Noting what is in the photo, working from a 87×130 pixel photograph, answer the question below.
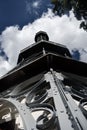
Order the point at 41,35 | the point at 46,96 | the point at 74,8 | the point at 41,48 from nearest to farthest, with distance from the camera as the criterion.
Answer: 1. the point at 46,96
2. the point at 74,8
3. the point at 41,48
4. the point at 41,35

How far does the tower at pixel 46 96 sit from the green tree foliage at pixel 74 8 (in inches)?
57.3

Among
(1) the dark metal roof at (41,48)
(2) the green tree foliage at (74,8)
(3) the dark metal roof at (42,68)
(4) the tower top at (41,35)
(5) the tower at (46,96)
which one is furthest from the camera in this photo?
(4) the tower top at (41,35)

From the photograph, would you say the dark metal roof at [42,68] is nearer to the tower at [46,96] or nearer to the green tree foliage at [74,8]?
the tower at [46,96]

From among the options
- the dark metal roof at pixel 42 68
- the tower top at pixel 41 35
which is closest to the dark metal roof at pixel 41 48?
the tower top at pixel 41 35

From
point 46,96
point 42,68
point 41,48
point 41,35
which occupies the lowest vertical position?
point 46,96

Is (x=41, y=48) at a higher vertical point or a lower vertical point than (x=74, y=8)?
higher

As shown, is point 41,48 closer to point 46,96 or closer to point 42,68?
point 42,68

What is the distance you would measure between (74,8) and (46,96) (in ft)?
10.1

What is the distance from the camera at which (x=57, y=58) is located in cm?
760

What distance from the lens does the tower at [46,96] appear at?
2865mm

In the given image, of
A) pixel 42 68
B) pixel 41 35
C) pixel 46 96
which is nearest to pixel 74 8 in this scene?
pixel 42 68

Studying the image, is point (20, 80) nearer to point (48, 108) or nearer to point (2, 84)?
point (2, 84)

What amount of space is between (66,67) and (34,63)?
1046mm

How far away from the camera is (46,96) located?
434cm
